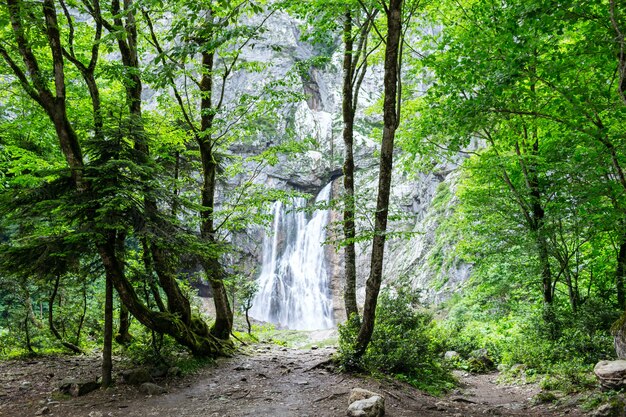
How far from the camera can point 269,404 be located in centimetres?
588

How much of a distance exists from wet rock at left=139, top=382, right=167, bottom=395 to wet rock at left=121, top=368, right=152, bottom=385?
0.32m

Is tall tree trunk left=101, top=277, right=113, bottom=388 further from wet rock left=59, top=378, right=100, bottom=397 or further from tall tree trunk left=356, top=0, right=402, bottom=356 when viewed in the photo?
tall tree trunk left=356, top=0, right=402, bottom=356

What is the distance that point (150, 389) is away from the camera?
21.0 ft

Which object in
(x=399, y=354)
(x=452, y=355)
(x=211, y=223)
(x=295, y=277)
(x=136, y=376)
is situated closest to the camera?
(x=136, y=376)

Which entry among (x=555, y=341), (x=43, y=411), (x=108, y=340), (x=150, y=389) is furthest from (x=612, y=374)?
(x=43, y=411)

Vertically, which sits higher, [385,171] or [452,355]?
[385,171]

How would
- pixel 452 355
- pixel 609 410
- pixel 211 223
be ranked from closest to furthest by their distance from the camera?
pixel 609 410 → pixel 211 223 → pixel 452 355

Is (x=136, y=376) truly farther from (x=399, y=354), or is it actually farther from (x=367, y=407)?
(x=399, y=354)

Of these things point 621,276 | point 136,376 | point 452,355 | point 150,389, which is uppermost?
point 621,276

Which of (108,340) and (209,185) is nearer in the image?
(108,340)

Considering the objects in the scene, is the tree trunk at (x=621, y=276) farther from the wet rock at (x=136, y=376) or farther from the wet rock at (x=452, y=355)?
the wet rock at (x=136, y=376)

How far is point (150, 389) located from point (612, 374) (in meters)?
6.88

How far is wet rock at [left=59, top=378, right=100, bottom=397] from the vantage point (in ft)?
20.5

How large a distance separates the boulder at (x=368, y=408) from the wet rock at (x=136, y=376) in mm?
3724
